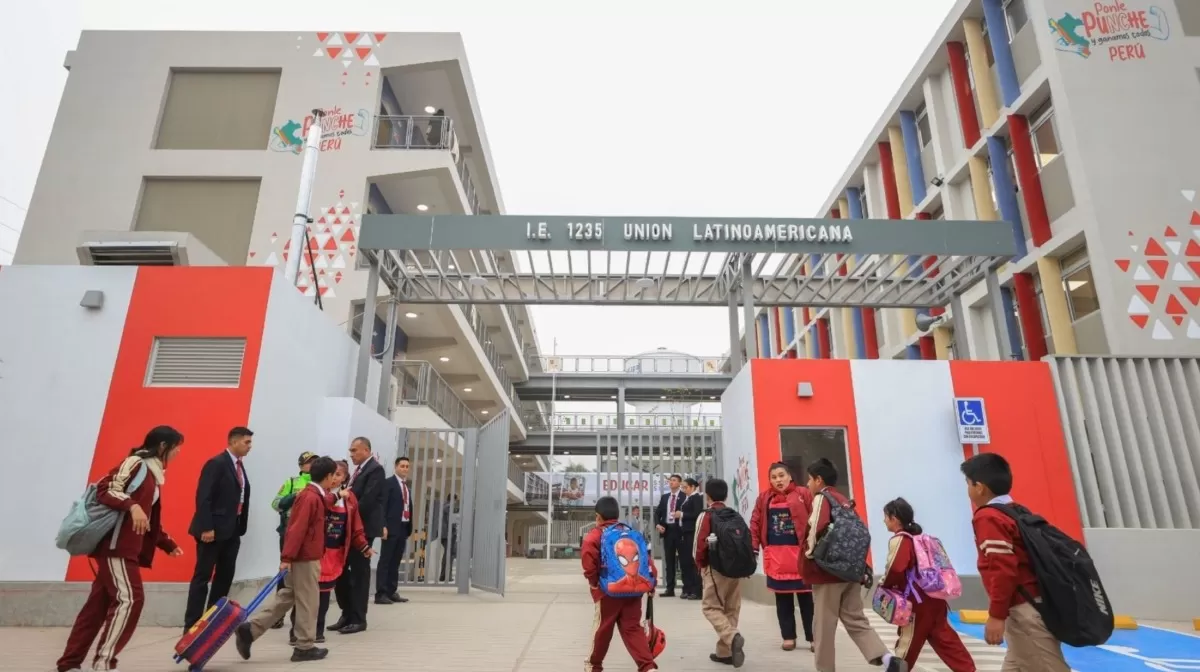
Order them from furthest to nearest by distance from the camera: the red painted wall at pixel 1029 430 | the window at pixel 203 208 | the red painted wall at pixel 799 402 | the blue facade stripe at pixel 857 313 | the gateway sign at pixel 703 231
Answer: the blue facade stripe at pixel 857 313, the window at pixel 203 208, the gateway sign at pixel 703 231, the red painted wall at pixel 799 402, the red painted wall at pixel 1029 430

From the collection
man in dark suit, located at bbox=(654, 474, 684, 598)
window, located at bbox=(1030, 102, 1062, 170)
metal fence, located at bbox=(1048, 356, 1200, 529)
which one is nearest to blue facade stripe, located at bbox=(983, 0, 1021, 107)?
window, located at bbox=(1030, 102, 1062, 170)

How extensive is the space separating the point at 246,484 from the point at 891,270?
10.8 meters

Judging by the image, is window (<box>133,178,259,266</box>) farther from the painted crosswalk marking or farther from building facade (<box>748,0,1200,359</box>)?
the painted crosswalk marking

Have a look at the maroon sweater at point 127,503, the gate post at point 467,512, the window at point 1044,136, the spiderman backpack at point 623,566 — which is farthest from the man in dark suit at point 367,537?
the window at point 1044,136

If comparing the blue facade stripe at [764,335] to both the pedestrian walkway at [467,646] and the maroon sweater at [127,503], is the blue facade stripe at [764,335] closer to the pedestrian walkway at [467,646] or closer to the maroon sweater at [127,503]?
the pedestrian walkway at [467,646]

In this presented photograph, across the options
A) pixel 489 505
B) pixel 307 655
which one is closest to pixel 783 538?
pixel 307 655

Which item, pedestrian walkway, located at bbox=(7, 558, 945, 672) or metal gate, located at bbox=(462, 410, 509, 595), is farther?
metal gate, located at bbox=(462, 410, 509, 595)

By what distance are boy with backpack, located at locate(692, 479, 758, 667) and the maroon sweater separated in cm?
394

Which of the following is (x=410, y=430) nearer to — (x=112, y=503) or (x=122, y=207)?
(x=112, y=503)

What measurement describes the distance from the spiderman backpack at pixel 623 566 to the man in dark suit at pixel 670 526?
217 inches

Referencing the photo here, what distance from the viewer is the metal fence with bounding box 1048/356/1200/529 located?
8891mm

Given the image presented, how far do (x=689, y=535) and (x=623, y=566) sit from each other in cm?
572

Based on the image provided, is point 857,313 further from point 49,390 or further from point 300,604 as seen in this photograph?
point 49,390

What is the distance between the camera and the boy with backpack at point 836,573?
4.55 metres
